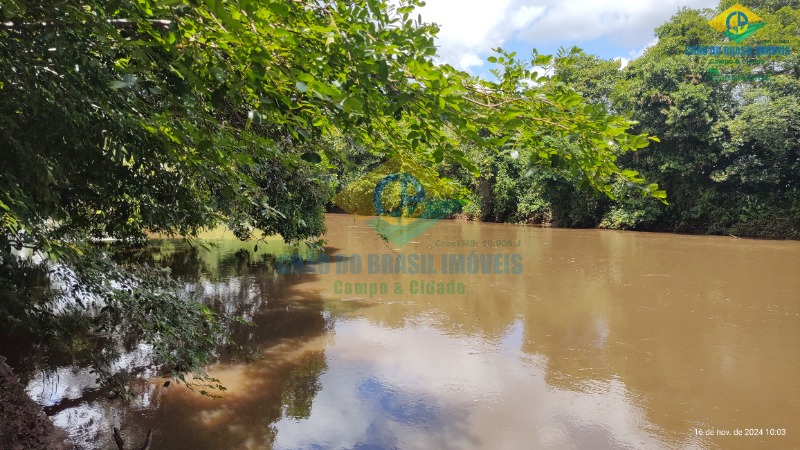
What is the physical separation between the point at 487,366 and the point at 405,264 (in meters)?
6.99

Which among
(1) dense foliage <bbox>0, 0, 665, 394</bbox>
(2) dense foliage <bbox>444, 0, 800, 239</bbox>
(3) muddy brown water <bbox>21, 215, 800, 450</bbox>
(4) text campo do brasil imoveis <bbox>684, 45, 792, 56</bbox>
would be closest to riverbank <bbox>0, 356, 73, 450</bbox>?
(1) dense foliage <bbox>0, 0, 665, 394</bbox>

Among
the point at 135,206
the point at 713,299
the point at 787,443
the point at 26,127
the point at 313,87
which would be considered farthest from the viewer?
the point at 713,299

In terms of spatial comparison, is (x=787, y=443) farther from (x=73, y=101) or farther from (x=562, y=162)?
(x=73, y=101)

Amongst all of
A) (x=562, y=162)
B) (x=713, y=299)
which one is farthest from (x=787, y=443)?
(x=713, y=299)

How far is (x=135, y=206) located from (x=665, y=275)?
413 inches

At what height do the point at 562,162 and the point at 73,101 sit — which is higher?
the point at 73,101

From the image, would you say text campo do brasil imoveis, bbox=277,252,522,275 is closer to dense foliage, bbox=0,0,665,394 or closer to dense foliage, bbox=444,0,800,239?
dense foliage, bbox=444,0,800,239

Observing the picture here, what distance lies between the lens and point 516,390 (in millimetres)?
4719

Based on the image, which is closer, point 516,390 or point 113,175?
point 113,175

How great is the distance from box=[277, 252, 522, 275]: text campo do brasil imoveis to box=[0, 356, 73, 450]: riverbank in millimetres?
8151

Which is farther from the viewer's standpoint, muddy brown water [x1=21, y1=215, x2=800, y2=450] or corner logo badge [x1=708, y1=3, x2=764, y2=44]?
corner logo badge [x1=708, y1=3, x2=764, y2=44]

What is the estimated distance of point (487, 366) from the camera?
5.35 m

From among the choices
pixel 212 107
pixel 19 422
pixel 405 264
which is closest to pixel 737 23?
pixel 405 264

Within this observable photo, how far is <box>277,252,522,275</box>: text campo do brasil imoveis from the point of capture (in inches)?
442
